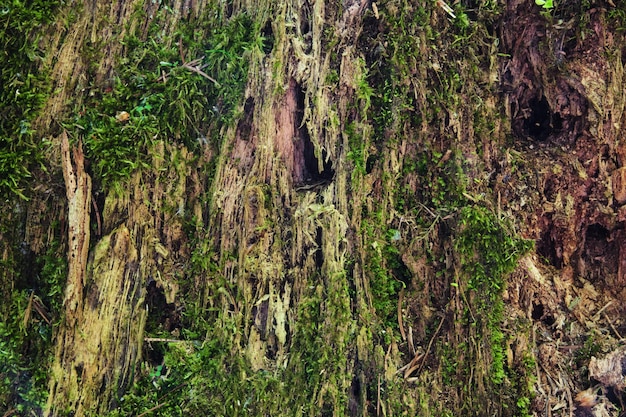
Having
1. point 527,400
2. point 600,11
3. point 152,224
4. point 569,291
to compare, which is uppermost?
point 600,11

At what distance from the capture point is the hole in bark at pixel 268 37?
2711 mm

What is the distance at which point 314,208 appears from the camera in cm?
273

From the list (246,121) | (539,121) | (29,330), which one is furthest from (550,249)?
(29,330)

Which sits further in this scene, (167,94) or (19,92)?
(167,94)

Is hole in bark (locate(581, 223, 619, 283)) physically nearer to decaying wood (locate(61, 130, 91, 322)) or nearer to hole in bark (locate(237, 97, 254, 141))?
hole in bark (locate(237, 97, 254, 141))

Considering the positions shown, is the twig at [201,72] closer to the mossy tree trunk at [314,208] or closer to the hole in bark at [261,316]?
the mossy tree trunk at [314,208]

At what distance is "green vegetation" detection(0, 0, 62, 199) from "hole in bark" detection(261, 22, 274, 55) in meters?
1.13

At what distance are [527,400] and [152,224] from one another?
91.5 inches

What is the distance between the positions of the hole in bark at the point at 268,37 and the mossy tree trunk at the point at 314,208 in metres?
0.01

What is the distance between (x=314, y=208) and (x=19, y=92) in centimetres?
163

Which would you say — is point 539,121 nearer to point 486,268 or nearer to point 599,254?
point 599,254

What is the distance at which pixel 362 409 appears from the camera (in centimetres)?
270

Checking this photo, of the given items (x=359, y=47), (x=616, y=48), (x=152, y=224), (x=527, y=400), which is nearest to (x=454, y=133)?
(x=359, y=47)

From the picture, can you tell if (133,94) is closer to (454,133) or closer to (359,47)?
(359,47)
